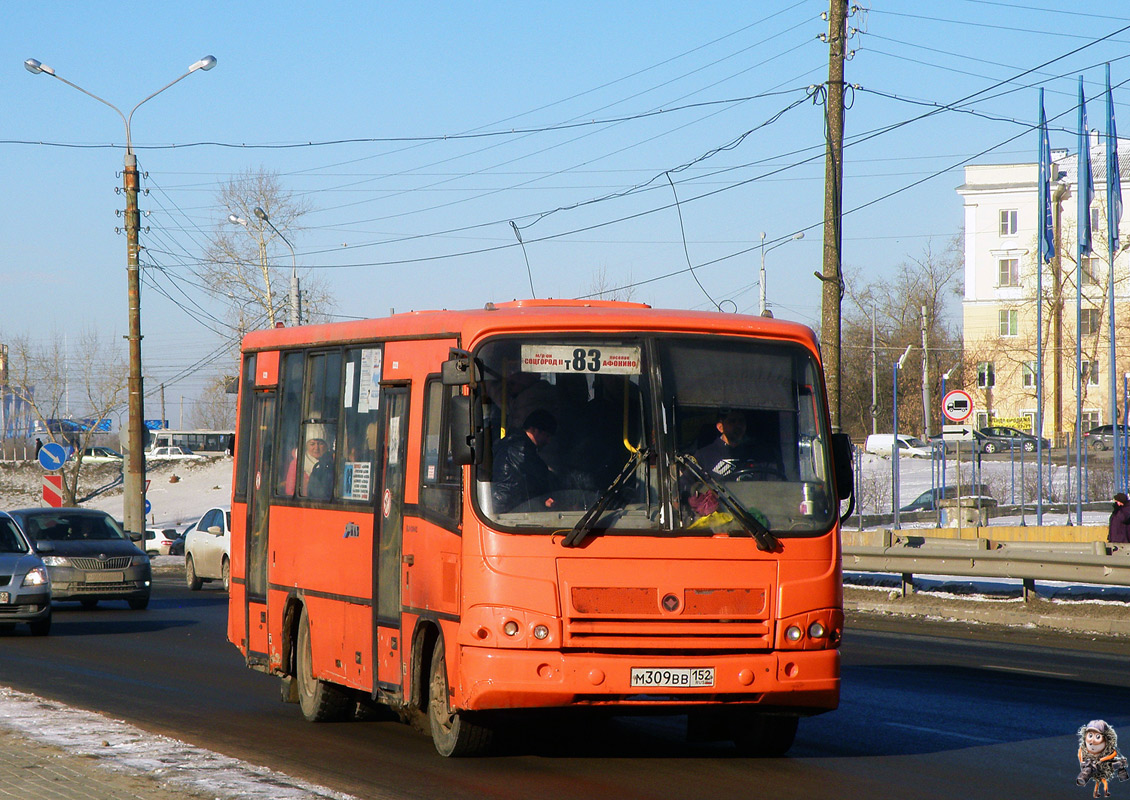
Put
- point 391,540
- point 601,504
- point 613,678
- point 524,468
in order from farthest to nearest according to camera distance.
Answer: point 391,540 < point 524,468 < point 601,504 < point 613,678

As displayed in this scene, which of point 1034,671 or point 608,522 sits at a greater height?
point 608,522

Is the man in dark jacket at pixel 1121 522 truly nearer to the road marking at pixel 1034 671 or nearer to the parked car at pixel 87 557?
the road marking at pixel 1034 671

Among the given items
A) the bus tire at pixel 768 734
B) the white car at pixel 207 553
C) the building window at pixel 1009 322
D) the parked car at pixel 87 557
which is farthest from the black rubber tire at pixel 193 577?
the building window at pixel 1009 322

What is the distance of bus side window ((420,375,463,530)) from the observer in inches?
337

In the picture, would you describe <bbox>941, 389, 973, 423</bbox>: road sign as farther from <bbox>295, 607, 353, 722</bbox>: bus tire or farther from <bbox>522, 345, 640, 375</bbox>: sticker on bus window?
<bbox>522, 345, 640, 375</bbox>: sticker on bus window

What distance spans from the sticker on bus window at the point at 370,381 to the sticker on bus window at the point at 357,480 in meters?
0.36

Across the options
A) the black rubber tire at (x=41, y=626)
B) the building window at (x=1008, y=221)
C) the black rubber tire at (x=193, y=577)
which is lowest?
the black rubber tire at (x=193, y=577)

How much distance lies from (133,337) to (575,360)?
1014 inches

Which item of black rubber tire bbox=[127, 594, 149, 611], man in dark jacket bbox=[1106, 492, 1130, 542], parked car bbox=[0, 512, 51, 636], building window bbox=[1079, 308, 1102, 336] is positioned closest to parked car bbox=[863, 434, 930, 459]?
building window bbox=[1079, 308, 1102, 336]

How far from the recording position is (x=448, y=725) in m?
8.87

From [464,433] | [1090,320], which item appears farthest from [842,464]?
[1090,320]

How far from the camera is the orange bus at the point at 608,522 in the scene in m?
8.22

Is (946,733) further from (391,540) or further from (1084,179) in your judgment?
(1084,179)

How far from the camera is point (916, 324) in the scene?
94.5 metres
